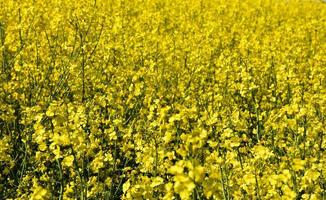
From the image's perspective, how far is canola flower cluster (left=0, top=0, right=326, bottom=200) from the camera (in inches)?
102

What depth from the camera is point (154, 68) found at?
561 centimetres

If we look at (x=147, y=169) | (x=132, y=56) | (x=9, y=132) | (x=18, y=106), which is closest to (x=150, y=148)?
(x=147, y=169)

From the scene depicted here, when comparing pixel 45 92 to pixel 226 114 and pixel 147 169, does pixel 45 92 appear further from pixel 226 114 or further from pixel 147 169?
pixel 147 169

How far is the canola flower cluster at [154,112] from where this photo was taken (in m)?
2.60

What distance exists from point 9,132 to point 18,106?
2.04ft

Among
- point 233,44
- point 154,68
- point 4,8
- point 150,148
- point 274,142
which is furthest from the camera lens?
point 233,44

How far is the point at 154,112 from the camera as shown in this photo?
415 centimetres

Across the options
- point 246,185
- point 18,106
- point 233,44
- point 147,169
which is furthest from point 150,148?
point 233,44

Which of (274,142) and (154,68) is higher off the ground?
(154,68)

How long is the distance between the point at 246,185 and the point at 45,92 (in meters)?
2.68

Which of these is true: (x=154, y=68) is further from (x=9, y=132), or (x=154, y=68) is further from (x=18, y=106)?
(x=9, y=132)

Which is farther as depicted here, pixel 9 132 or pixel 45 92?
pixel 45 92

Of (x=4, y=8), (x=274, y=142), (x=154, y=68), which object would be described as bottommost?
(x=274, y=142)

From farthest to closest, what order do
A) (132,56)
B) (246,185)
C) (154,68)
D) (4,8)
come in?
1. (4,8)
2. (132,56)
3. (154,68)
4. (246,185)
